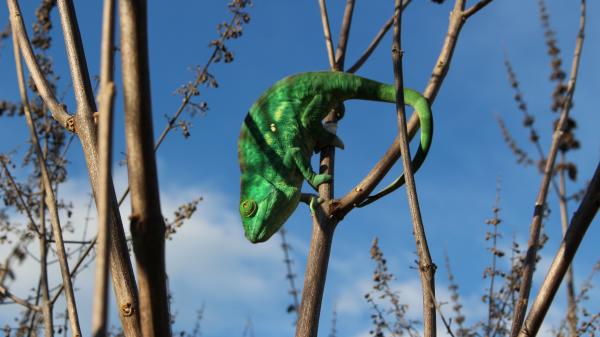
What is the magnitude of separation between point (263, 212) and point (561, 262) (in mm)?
1360

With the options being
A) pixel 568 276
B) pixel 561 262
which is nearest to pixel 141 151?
pixel 561 262

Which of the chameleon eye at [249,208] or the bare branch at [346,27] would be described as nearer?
the bare branch at [346,27]

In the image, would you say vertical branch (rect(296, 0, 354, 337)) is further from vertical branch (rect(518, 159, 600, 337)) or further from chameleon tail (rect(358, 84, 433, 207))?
vertical branch (rect(518, 159, 600, 337))

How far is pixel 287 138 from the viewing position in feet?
9.23

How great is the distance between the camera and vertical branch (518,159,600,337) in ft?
5.16

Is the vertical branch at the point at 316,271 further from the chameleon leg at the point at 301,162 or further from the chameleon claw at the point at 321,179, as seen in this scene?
the chameleon leg at the point at 301,162

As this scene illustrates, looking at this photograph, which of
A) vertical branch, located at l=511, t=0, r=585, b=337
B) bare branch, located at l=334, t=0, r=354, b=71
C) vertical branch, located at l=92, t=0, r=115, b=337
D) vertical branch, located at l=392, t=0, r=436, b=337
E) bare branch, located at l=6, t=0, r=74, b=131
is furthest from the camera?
bare branch, located at l=334, t=0, r=354, b=71

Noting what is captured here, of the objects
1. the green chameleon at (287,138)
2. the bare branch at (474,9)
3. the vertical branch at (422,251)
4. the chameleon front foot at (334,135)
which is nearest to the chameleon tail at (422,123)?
the green chameleon at (287,138)

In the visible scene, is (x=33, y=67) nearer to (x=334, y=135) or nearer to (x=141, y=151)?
(x=141, y=151)

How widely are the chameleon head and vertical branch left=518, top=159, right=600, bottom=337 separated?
1275 mm

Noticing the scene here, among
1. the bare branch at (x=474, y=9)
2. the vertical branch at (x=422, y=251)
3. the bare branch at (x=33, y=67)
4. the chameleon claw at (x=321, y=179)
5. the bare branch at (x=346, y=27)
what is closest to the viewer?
the vertical branch at (x=422, y=251)

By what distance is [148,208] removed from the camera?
98cm

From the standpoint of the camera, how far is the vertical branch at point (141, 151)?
956 millimetres

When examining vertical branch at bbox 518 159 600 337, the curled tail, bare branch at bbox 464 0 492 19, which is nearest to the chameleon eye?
the curled tail
